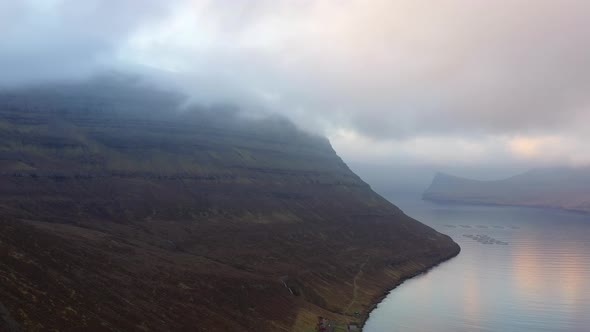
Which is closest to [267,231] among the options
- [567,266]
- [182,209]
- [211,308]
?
[182,209]

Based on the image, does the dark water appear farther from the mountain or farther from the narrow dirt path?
the mountain

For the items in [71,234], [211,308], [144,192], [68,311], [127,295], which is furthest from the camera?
[144,192]

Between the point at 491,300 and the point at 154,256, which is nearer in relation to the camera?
the point at 154,256

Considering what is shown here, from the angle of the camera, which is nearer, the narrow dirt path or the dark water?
the dark water

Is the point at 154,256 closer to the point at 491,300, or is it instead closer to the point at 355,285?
the point at 355,285

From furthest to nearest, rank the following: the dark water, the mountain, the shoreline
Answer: the shoreline → the dark water → the mountain

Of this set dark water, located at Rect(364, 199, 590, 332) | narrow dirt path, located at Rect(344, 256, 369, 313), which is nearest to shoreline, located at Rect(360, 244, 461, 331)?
dark water, located at Rect(364, 199, 590, 332)

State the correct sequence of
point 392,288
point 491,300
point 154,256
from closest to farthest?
1. point 154,256
2. point 491,300
3. point 392,288

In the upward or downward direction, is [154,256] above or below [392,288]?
below

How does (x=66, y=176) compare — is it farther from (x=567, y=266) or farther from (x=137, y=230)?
(x=567, y=266)

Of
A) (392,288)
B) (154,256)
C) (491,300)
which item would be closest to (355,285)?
(392,288)

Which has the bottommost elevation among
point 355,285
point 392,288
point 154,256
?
point 154,256
